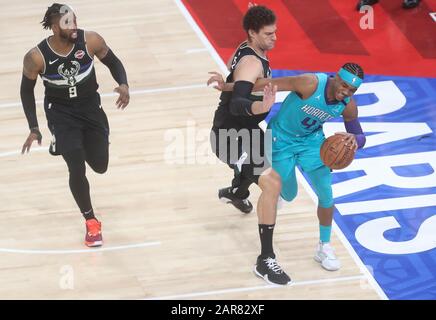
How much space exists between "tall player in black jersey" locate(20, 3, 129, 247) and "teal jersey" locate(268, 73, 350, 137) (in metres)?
1.34

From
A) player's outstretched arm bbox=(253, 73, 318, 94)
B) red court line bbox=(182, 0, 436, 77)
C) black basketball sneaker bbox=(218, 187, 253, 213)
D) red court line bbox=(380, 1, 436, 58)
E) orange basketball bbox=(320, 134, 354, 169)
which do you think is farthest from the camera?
red court line bbox=(380, 1, 436, 58)

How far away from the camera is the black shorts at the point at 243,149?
959 cm

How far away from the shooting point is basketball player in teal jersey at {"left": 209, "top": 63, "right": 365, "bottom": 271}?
925 cm

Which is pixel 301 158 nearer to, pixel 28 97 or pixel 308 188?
pixel 308 188

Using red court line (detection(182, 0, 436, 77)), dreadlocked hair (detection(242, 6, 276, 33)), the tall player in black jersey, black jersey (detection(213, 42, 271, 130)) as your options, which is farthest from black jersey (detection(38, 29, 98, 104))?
red court line (detection(182, 0, 436, 77))

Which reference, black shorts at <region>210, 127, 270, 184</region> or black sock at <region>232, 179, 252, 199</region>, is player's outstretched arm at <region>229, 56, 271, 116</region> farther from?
black sock at <region>232, 179, 252, 199</region>

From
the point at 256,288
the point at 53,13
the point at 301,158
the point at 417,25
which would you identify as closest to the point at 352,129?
the point at 301,158

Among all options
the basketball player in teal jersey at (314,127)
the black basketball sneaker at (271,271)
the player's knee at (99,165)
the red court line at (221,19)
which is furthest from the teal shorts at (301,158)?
the red court line at (221,19)

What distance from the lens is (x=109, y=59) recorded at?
991cm

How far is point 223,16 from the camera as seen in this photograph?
14.5m

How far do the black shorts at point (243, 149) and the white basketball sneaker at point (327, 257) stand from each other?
0.86 m

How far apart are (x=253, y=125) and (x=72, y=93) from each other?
5.03 feet

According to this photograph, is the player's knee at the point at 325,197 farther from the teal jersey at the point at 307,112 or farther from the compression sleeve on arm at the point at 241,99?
the compression sleeve on arm at the point at 241,99
